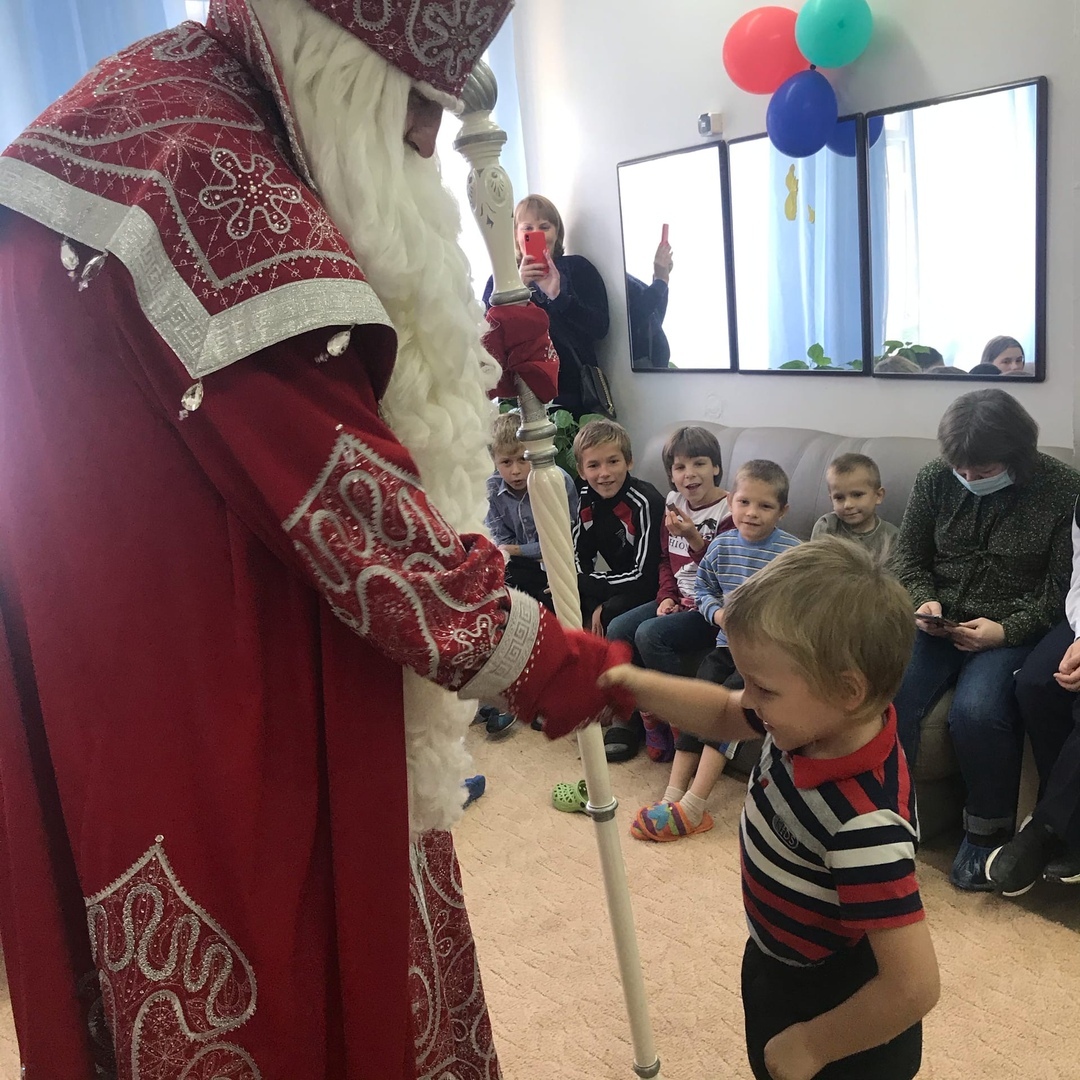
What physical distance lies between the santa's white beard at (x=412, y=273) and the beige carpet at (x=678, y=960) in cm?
107

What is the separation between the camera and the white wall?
2566mm

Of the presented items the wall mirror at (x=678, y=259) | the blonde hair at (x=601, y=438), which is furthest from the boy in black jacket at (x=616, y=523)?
the wall mirror at (x=678, y=259)

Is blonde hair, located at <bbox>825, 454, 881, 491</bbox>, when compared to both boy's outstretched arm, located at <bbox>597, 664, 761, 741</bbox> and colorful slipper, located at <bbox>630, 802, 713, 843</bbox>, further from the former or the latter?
boy's outstretched arm, located at <bbox>597, 664, 761, 741</bbox>

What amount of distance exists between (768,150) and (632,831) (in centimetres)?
223

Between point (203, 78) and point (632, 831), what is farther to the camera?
point (632, 831)

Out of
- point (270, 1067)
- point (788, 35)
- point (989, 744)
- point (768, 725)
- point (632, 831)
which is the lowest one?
point (632, 831)

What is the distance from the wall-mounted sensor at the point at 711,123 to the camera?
3424mm

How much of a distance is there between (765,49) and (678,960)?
2578mm

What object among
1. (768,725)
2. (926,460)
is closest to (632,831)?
(926,460)

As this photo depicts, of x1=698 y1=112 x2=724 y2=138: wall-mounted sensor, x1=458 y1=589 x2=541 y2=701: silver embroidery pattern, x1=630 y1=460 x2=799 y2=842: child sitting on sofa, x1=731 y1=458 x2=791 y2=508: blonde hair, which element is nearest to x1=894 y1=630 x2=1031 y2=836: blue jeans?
x1=630 y1=460 x2=799 y2=842: child sitting on sofa

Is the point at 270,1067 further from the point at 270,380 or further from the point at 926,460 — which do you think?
the point at 926,460

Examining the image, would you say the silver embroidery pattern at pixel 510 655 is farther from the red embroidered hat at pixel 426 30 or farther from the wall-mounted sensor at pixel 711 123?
the wall-mounted sensor at pixel 711 123

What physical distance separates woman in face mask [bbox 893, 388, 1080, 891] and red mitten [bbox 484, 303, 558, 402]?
4.68 feet

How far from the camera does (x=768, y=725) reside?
1000 millimetres
